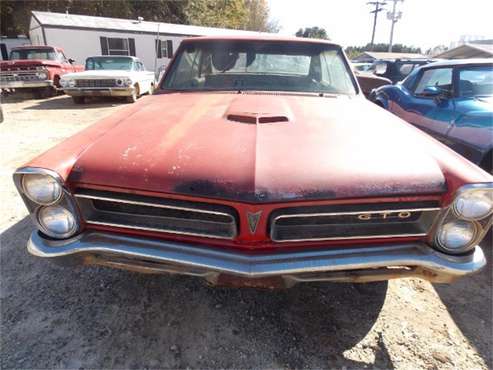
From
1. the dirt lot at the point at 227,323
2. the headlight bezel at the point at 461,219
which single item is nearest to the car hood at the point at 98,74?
the dirt lot at the point at 227,323

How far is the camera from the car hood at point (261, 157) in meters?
1.51

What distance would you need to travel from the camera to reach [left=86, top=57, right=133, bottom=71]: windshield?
10289 mm

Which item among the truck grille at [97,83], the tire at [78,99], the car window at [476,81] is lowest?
Answer: the tire at [78,99]

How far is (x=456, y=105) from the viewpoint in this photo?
150 inches

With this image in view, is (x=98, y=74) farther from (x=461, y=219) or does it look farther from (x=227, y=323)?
(x=461, y=219)

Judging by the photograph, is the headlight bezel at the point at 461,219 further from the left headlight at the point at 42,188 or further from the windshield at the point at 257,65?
the left headlight at the point at 42,188

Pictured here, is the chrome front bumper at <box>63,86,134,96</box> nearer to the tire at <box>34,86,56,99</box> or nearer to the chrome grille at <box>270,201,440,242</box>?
the tire at <box>34,86,56,99</box>

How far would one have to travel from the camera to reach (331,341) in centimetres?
198

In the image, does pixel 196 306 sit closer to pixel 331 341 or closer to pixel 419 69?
pixel 331 341

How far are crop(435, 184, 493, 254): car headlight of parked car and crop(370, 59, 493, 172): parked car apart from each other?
206 centimetres

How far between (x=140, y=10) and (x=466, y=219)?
1256 inches

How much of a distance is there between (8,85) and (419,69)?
11550mm

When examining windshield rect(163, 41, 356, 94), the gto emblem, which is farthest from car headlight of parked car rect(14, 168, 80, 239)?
windshield rect(163, 41, 356, 94)

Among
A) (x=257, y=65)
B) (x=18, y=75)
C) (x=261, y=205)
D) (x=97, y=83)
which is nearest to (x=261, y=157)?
(x=261, y=205)
